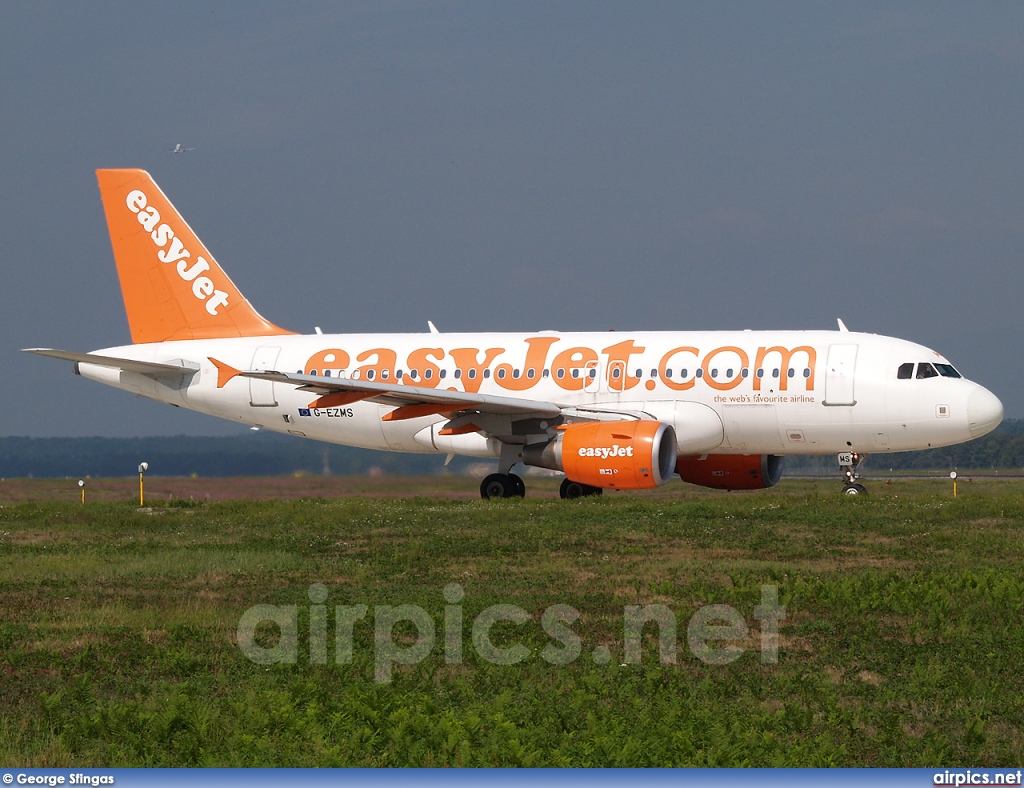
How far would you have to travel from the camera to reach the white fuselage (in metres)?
24.0

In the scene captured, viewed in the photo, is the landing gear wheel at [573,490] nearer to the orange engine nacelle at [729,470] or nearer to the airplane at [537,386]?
the airplane at [537,386]

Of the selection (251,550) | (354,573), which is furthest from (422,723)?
(251,550)

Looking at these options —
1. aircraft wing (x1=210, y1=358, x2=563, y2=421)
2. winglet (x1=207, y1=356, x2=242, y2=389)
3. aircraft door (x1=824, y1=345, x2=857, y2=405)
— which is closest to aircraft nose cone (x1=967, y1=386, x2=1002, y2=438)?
aircraft door (x1=824, y1=345, x2=857, y2=405)

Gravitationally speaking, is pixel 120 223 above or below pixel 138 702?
above

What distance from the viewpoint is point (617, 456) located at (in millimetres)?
22438

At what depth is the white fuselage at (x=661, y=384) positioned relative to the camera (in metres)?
24.0

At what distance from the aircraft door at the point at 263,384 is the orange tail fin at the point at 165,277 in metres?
1.27

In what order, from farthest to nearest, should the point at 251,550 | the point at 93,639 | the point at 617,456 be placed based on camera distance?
the point at 617,456
the point at 251,550
the point at 93,639

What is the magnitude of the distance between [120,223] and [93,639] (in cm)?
2160

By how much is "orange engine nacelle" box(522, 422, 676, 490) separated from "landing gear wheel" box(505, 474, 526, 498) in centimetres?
283

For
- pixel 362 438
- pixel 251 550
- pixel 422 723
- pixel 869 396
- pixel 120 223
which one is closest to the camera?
pixel 422 723

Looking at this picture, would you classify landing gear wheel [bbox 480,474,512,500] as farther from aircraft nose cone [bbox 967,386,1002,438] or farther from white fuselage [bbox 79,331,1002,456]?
aircraft nose cone [bbox 967,386,1002,438]

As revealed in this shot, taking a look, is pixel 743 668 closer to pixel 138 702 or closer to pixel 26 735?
pixel 138 702
